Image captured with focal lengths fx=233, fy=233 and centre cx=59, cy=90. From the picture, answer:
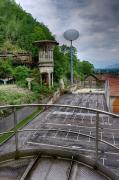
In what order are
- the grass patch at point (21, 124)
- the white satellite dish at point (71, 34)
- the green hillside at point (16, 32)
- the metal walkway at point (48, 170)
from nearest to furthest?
the metal walkway at point (48, 170) < the grass patch at point (21, 124) < the green hillside at point (16, 32) < the white satellite dish at point (71, 34)

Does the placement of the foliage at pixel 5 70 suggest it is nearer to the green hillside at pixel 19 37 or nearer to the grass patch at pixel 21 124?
the green hillside at pixel 19 37

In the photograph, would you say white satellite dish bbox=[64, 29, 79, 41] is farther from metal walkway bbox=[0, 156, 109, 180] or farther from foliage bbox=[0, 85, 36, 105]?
metal walkway bbox=[0, 156, 109, 180]

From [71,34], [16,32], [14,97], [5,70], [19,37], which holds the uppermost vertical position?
[71,34]

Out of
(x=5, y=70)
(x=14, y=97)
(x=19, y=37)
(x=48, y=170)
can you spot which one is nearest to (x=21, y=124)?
(x=14, y=97)

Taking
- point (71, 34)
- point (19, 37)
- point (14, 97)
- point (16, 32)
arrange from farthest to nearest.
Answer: point (71, 34) → point (16, 32) → point (19, 37) → point (14, 97)

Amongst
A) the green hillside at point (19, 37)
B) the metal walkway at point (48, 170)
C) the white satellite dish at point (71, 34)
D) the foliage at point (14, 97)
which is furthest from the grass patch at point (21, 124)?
the white satellite dish at point (71, 34)

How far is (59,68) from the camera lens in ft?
62.4

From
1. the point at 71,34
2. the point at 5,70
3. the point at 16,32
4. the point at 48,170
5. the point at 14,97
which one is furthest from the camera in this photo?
the point at 71,34

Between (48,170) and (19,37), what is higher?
(19,37)

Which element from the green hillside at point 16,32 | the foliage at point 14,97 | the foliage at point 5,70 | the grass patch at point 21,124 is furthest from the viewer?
the green hillside at point 16,32

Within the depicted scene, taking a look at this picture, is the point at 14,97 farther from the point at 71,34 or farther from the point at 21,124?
the point at 71,34

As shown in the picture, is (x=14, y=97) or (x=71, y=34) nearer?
(x=14, y=97)

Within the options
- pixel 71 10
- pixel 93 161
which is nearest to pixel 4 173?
pixel 93 161

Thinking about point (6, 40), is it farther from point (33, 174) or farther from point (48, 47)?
point (33, 174)
